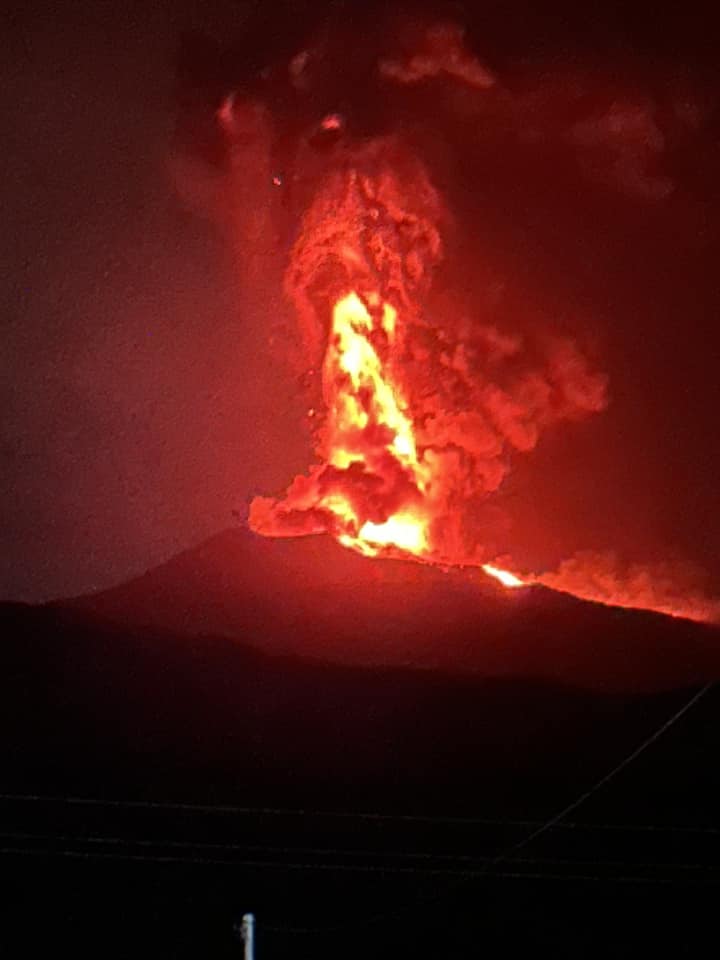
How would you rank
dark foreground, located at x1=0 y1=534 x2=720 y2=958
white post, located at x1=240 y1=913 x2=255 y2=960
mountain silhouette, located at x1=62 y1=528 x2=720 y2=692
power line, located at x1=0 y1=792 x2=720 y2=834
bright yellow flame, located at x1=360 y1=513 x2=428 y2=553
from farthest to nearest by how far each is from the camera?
1. bright yellow flame, located at x1=360 y1=513 x2=428 y2=553
2. mountain silhouette, located at x1=62 y1=528 x2=720 y2=692
3. power line, located at x1=0 y1=792 x2=720 y2=834
4. dark foreground, located at x1=0 y1=534 x2=720 y2=958
5. white post, located at x1=240 y1=913 x2=255 y2=960

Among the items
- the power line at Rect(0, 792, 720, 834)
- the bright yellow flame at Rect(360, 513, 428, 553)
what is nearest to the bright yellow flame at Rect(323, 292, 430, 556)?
the bright yellow flame at Rect(360, 513, 428, 553)

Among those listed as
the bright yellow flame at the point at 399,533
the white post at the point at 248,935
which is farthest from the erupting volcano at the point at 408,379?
the white post at the point at 248,935

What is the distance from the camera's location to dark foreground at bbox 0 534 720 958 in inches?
303

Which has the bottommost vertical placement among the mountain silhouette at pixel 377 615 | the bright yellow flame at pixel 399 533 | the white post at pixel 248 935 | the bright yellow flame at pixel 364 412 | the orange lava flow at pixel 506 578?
the white post at pixel 248 935

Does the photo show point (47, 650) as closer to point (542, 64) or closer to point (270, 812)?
point (270, 812)

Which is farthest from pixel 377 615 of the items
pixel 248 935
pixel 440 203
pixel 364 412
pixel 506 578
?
pixel 248 935

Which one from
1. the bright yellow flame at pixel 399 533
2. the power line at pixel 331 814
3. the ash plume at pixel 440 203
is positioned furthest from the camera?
the ash plume at pixel 440 203

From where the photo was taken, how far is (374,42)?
10.2 metres

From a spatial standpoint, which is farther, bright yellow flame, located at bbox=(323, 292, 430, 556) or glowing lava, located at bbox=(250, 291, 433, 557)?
bright yellow flame, located at bbox=(323, 292, 430, 556)

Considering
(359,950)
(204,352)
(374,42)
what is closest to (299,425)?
(204,352)

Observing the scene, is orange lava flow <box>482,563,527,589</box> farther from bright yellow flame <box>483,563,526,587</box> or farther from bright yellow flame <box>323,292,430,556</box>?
bright yellow flame <box>323,292,430,556</box>

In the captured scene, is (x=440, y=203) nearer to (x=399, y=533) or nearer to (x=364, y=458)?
Answer: (x=364, y=458)

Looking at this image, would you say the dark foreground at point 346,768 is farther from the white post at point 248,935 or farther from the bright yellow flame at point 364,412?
the white post at point 248,935

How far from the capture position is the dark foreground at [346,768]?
7.71 meters
